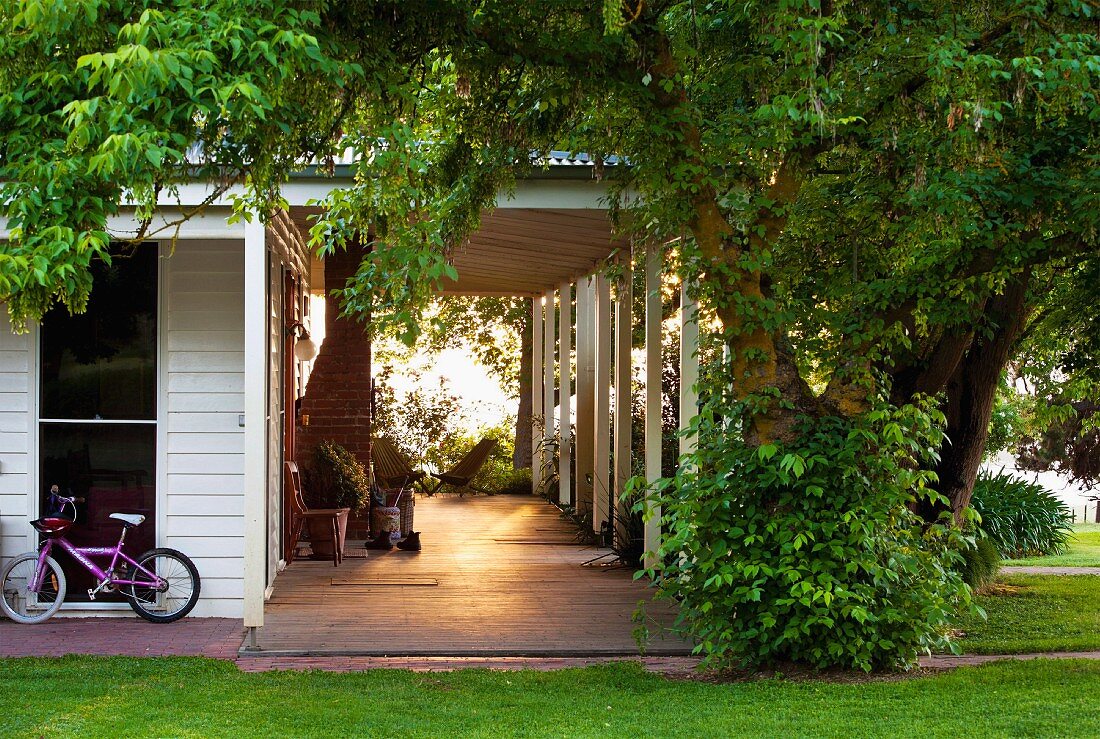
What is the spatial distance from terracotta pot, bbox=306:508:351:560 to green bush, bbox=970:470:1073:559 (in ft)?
20.3

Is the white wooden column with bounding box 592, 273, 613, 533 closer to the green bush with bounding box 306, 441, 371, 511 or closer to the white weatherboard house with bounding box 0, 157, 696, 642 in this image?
the green bush with bounding box 306, 441, 371, 511

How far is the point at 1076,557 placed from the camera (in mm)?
11320

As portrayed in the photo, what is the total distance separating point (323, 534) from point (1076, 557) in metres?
7.74

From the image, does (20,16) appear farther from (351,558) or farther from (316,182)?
(351,558)

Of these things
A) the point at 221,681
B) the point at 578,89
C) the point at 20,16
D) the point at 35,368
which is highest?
the point at 578,89

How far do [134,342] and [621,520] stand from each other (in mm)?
4261

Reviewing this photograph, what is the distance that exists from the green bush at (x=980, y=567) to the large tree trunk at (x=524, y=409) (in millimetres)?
9082

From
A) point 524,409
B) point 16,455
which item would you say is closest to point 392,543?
point 16,455

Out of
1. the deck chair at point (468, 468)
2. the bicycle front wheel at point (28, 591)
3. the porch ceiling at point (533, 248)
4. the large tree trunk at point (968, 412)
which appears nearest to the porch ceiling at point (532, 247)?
the porch ceiling at point (533, 248)

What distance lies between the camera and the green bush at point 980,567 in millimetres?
8516

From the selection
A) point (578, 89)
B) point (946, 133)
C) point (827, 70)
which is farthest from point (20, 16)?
point (946, 133)

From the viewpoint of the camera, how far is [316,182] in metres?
6.94

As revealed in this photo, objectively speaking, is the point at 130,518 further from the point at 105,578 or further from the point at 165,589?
the point at 165,589

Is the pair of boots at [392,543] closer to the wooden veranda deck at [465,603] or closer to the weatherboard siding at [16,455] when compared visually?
the wooden veranda deck at [465,603]
